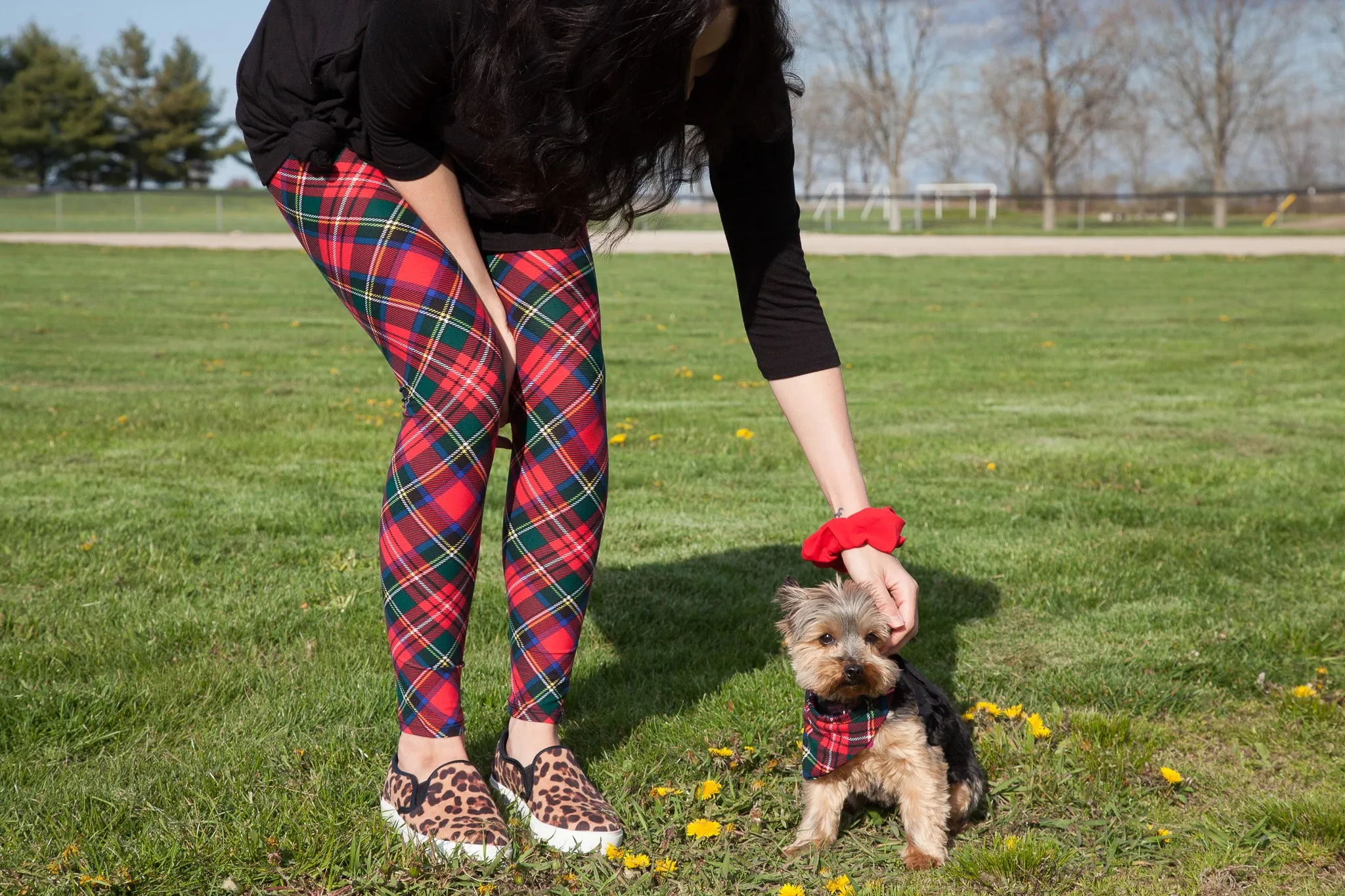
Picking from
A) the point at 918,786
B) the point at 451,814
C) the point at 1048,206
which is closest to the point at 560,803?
the point at 451,814

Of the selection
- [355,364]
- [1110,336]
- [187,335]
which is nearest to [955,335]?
[1110,336]

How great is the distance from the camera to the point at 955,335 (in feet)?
44.8

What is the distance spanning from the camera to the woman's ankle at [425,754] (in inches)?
98.9

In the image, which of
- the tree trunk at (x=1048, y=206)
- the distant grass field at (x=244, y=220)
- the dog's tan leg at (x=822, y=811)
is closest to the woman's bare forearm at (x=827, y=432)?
the dog's tan leg at (x=822, y=811)

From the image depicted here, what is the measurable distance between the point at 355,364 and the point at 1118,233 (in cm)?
3790

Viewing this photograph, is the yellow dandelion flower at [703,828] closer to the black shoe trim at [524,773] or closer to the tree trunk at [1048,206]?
the black shoe trim at [524,773]

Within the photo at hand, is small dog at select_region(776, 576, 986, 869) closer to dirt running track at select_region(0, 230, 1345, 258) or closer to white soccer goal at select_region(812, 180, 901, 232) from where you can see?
dirt running track at select_region(0, 230, 1345, 258)

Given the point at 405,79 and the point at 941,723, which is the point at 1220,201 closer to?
the point at 941,723

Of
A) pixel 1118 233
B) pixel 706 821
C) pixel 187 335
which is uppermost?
pixel 1118 233

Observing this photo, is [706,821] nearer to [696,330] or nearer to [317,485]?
[317,485]

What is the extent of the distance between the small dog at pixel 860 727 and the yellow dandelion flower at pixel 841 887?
21 cm

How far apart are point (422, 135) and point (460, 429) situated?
0.60 meters

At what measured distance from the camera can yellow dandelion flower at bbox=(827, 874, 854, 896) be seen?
2.38 m

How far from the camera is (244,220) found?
44.2 metres
